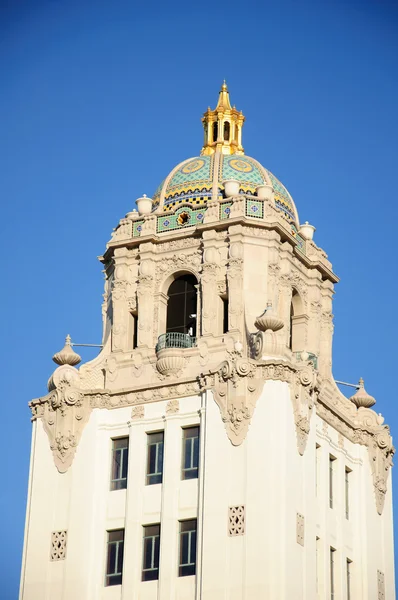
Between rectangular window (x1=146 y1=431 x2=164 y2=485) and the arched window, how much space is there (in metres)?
4.63

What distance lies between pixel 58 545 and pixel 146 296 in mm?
9416

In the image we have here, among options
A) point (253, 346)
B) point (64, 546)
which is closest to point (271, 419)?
point (253, 346)

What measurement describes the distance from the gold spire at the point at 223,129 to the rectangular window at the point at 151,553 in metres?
15.9

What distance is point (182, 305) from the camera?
65938 millimetres

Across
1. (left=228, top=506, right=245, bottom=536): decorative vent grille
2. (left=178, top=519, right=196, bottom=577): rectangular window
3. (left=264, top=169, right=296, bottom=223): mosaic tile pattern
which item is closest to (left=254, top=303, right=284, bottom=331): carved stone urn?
(left=228, top=506, right=245, bottom=536): decorative vent grille

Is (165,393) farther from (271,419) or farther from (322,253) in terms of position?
(322,253)

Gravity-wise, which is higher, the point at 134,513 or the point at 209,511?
the point at 134,513

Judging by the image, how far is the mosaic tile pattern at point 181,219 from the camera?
66.2 meters

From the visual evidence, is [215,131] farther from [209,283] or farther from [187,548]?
[187,548]

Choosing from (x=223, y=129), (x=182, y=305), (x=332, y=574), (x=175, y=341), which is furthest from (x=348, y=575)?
(x=223, y=129)

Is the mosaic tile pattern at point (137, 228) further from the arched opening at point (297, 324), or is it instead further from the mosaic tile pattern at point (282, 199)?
the arched opening at point (297, 324)

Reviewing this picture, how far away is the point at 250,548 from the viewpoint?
58.3m

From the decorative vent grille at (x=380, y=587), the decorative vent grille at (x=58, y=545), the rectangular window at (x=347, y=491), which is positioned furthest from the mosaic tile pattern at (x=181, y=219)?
the decorative vent grille at (x=380, y=587)

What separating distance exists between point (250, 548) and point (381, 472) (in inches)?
385
